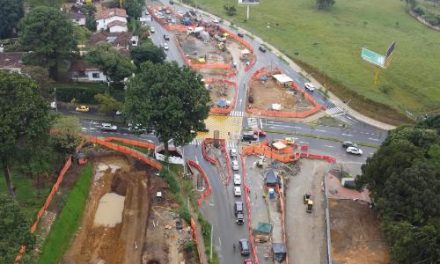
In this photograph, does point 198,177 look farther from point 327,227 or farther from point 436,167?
point 436,167

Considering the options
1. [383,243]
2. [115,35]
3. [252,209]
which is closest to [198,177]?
[252,209]

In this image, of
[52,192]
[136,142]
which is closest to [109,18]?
[136,142]

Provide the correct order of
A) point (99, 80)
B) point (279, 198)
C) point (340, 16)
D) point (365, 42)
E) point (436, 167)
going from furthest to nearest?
point (340, 16), point (365, 42), point (99, 80), point (279, 198), point (436, 167)

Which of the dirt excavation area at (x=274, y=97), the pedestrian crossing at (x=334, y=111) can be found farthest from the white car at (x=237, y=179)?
the pedestrian crossing at (x=334, y=111)

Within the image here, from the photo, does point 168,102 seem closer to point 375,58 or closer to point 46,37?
point 46,37

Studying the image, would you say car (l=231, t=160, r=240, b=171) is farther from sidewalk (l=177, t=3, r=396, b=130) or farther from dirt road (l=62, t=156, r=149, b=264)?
sidewalk (l=177, t=3, r=396, b=130)

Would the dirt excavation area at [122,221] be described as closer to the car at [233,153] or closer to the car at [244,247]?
the car at [244,247]
